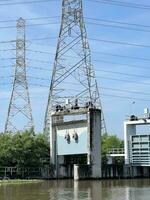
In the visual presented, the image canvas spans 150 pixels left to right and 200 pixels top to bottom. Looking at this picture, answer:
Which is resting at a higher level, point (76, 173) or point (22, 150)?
point (22, 150)

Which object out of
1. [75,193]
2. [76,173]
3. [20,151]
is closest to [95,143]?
[76,173]

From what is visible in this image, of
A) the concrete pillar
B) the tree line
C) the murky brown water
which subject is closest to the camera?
the murky brown water

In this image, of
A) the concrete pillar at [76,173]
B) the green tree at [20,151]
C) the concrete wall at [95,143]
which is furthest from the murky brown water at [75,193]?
the green tree at [20,151]

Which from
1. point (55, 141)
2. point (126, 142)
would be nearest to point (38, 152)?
point (55, 141)

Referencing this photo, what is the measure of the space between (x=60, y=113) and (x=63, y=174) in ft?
31.9

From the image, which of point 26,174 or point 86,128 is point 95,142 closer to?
point 86,128

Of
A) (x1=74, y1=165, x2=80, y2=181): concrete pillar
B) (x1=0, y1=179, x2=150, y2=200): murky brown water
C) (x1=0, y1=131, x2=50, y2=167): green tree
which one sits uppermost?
(x1=0, y1=131, x2=50, y2=167): green tree

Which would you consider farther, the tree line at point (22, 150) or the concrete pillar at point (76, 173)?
the tree line at point (22, 150)

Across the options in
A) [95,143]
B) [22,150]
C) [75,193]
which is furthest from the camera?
[22,150]

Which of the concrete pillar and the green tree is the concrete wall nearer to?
the concrete pillar

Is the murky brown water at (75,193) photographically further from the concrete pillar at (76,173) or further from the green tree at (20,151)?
the green tree at (20,151)

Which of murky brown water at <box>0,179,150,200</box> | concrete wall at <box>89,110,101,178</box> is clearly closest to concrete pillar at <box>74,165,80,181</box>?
concrete wall at <box>89,110,101,178</box>

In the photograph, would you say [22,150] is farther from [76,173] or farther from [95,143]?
[95,143]

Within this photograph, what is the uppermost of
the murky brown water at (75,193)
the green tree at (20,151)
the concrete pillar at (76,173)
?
the green tree at (20,151)
